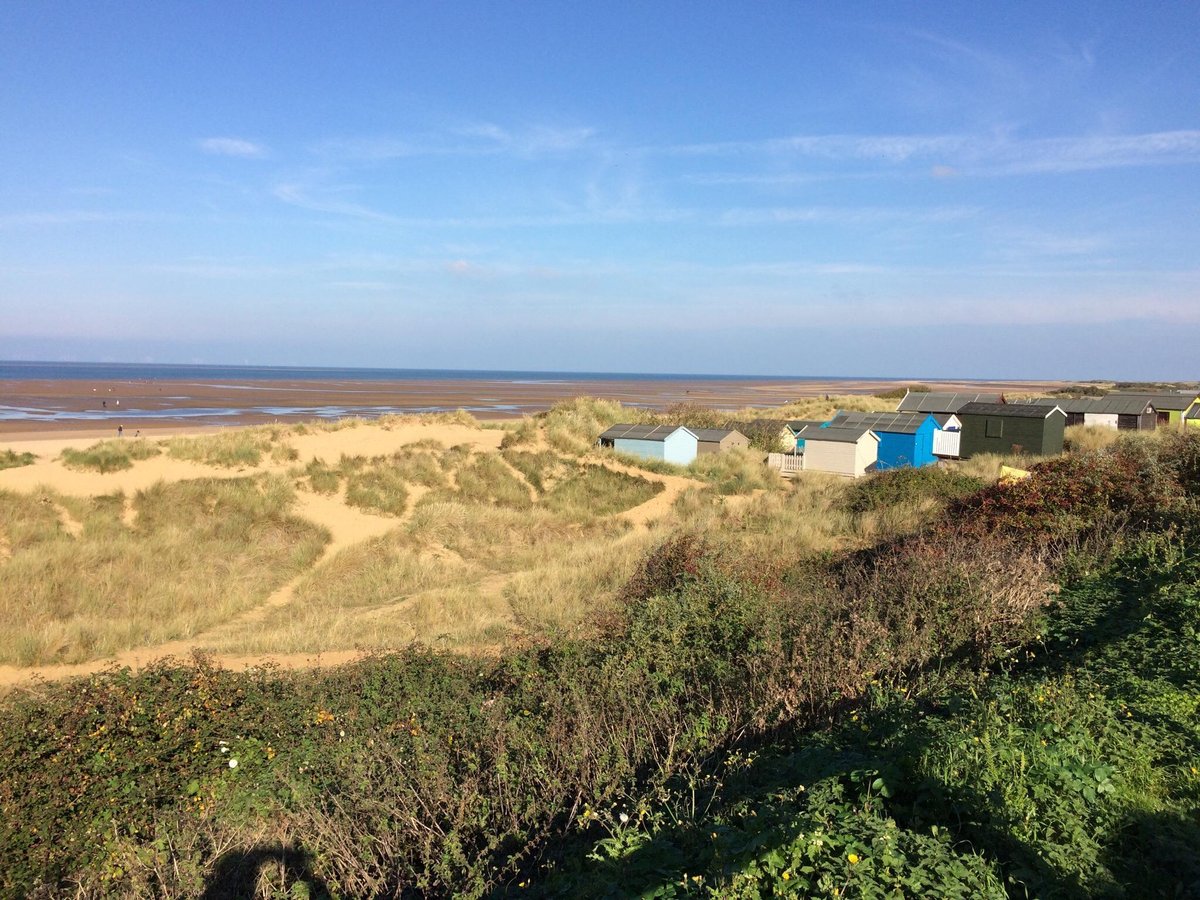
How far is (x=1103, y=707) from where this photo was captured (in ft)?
15.9

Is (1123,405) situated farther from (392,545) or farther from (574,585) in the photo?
(392,545)

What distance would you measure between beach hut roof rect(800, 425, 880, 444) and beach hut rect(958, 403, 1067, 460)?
4.36m

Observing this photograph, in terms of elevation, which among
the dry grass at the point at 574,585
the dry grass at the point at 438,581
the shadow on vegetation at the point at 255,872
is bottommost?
the dry grass at the point at 438,581

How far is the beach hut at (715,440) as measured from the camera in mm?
31953

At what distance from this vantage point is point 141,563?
15.8 m

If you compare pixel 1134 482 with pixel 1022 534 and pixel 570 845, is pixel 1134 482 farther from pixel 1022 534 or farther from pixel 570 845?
pixel 570 845

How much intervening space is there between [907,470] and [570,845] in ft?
58.4

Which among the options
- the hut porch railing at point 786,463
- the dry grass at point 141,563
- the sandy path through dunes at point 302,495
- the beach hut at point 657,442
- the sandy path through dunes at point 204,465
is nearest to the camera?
the sandy path through dunes at point 302,495

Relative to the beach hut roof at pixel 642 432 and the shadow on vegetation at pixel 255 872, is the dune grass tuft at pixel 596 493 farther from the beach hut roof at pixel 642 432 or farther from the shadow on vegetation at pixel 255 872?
the shadow on vegetation at pixel 255 872

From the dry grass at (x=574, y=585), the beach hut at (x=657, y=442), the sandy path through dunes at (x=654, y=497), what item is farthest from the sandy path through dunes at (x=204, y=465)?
the dry grass at (x=574, y=585)

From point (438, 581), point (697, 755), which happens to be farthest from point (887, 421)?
point (697, 755)

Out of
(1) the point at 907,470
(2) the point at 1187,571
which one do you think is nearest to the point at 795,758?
(2) the point at 1187,571

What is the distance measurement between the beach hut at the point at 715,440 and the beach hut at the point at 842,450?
350cm

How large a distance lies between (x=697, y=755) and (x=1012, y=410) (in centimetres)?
2914
